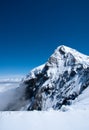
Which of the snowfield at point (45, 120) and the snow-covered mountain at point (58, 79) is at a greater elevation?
the snow-covered mountain at point (58, 79)

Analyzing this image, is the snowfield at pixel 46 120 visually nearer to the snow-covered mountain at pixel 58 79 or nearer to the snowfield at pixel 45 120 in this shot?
the snowfield at pixel 45 120

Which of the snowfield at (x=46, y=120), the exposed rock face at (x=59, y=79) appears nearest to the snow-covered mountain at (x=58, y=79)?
the exposed rock face at (x=59, y=79)

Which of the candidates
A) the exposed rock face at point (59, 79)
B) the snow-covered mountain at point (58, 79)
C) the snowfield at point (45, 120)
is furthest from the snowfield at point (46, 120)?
the exposed rock face at point (59, 79)

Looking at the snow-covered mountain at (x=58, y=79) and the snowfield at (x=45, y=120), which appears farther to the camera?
the snow-covered mountain at (x=58, y=79)

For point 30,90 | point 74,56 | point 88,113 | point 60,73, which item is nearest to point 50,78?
point 60,73

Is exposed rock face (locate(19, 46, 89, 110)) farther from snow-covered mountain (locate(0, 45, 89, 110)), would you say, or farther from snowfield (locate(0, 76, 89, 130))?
snowfield (locate(0, 76, 89, 130))

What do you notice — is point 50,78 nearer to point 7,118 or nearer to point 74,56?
point 74,56

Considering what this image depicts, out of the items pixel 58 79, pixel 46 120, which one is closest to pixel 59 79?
pixel 58 79

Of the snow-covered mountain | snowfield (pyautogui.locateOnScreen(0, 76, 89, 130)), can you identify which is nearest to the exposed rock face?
the snow-covered mountain
